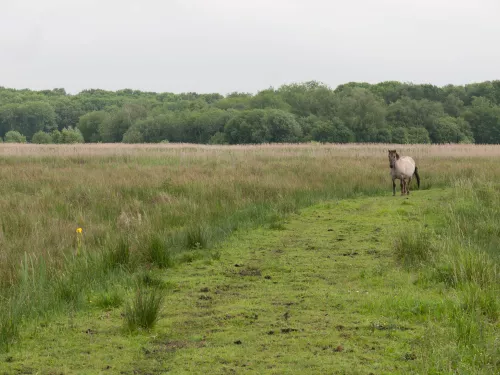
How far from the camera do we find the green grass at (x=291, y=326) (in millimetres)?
4332

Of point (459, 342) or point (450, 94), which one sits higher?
point (450, 94)

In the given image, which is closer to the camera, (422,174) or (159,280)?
(159,280)

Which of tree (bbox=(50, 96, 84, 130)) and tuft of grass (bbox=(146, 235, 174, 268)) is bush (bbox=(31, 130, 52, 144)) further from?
tuft of grass (bbox=(146, 235, 174, 268))

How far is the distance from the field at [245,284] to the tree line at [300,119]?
53.5m

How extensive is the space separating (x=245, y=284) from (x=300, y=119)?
7256 centimetres

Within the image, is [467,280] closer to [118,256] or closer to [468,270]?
[468,270]

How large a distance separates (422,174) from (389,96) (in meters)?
76.0

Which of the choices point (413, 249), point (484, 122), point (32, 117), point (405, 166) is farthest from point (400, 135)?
point (413, 249)

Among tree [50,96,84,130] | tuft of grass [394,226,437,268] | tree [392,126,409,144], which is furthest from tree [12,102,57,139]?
tuft of grass [394,226,437,268]

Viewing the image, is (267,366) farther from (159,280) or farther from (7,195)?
(7,195)

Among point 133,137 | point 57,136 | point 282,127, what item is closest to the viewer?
point 57,136

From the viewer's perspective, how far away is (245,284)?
22.4 ft

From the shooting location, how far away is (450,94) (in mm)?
84000

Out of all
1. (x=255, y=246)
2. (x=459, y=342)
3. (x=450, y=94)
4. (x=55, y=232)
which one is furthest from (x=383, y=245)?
(x=450, y=94)
